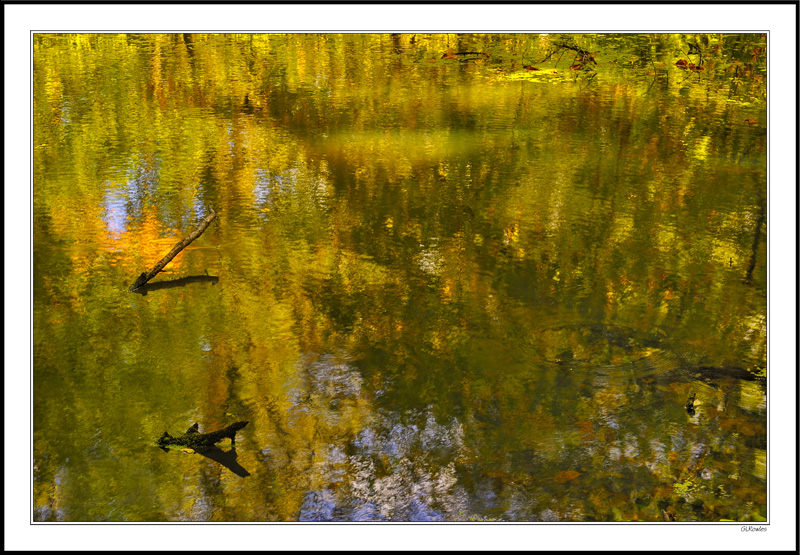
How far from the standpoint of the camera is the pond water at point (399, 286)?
403cm

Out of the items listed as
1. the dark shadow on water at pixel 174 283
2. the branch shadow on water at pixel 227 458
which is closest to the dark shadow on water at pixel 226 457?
the branch shadow on water at pixel 227 458

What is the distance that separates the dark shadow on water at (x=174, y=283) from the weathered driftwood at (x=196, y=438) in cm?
143

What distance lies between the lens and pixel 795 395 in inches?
172

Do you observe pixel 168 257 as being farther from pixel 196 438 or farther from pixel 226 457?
pixel 226 457

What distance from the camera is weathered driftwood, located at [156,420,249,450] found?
13.5ft

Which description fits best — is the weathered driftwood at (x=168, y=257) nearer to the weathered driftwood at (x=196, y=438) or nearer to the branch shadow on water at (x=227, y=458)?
the weathered driftwood at (x=196, y=438)

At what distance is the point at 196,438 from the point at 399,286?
1903 mm

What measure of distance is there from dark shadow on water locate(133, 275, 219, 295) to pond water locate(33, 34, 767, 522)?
2cm

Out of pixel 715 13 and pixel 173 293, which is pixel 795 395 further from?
pixel 173 293

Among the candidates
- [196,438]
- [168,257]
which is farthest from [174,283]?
[196,438]

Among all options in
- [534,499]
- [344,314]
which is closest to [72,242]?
[344,314]

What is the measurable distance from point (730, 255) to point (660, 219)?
0.68 metres

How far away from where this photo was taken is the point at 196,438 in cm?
414

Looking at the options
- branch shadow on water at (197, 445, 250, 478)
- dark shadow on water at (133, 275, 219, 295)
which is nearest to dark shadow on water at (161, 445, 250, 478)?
branch shadow on water at (197, 445, 250, 478)
